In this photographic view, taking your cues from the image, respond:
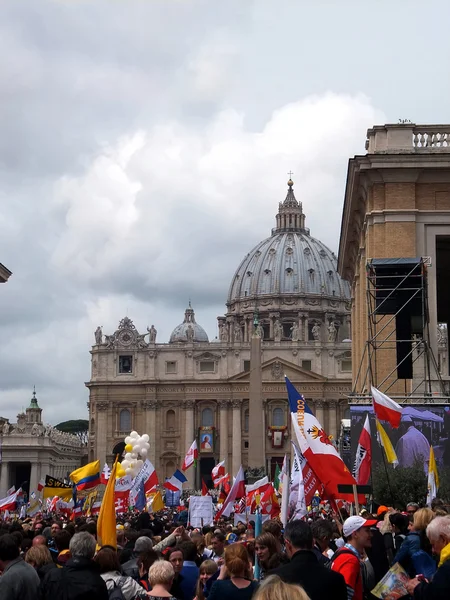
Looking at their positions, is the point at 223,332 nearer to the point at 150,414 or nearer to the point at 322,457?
the point at 150,414

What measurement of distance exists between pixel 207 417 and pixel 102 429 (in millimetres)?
11125

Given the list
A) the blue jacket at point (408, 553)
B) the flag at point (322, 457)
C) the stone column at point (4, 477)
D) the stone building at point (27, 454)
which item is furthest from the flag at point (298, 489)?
the stone column at point (4, 477)

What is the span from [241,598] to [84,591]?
1.14m

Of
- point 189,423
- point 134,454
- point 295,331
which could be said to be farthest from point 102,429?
point 134,454

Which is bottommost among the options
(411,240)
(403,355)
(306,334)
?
(403,355)

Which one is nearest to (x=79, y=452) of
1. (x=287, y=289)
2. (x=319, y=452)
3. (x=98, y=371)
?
(x=98, y=371)

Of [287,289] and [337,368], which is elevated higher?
[287,289]

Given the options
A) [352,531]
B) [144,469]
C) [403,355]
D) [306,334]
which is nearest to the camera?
[352,531]

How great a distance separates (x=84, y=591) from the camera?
322 inches

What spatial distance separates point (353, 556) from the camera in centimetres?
825

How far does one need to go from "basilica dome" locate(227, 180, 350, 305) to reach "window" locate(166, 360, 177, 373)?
119 ft

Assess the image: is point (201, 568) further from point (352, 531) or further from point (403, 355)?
point (403, 355)

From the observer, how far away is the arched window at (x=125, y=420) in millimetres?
120875

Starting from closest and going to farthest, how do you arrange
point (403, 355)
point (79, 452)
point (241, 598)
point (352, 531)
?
point (241, 598), point (352, 531), point (403, 355), point (79, 452)
